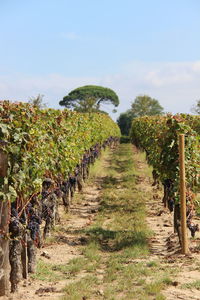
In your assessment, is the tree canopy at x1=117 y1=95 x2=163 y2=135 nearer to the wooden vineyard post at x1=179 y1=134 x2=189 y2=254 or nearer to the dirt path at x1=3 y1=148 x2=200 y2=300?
the dirt path at x1=3 y1=148 x2=200 y2=300

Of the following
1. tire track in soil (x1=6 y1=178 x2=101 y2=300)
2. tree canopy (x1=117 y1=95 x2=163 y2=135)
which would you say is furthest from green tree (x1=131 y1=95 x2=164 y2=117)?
tire track in soil (x1=6 y1=178 x2=101 y2=300)

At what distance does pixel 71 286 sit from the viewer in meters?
6.39

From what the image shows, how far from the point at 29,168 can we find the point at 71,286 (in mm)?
1762

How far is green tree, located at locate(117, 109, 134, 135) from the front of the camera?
83.1 metres

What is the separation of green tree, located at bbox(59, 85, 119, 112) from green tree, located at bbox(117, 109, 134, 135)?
5120mm

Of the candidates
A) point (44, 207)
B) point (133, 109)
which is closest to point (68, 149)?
point (44, 207)

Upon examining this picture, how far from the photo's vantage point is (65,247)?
887cm

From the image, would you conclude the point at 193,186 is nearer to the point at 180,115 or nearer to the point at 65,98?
the point at 180,115

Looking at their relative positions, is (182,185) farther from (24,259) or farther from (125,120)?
(125,120)

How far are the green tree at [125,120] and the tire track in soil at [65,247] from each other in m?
67.4

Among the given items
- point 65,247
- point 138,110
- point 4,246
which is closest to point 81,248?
point 65,247

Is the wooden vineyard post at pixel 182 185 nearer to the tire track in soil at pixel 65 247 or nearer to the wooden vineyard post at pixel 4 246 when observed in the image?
the tire track in soil at pixel 65 247

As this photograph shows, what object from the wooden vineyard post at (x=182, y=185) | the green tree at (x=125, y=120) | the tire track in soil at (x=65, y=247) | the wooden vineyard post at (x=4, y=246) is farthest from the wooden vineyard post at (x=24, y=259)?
the green tree at (x=125, y=120)

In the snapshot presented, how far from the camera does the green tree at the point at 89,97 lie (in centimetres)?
8600
